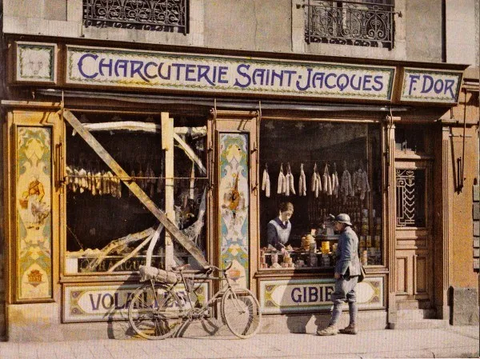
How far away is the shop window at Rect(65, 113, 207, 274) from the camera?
461 inches

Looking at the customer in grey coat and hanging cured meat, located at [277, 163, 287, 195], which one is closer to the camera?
the customer in grey coat

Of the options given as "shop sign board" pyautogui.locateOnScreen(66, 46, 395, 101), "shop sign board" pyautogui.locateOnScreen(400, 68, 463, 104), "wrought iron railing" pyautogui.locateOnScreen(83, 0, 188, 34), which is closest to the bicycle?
"shop sign board" pyautogui.locateOnScreen(66, 46, 395, 101)

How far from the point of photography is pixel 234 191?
12172mm

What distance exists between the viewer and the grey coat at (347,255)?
40.0ft

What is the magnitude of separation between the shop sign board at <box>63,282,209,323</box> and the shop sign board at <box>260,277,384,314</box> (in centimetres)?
197

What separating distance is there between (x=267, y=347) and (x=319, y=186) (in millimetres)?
2909

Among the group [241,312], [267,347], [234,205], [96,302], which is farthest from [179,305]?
[234,205]

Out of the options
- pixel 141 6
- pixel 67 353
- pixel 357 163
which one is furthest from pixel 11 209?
pixel 357 163

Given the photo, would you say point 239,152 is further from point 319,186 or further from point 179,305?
point 179,305

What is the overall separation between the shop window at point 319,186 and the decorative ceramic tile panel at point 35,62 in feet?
10.8

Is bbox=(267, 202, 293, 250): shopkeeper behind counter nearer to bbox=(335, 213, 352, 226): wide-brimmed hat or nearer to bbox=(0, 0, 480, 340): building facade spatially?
bbox=(0, 0, 480, 340): building facade

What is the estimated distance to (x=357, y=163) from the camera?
1323cm

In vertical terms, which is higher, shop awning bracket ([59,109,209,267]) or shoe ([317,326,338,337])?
shop awning bracket ([59,109,209,267])

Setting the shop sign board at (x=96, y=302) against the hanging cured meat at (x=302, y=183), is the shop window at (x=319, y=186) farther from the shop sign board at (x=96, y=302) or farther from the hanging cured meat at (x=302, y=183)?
the shop sign board at (x=96, y=302)
